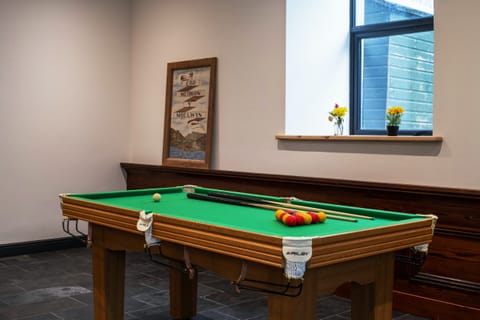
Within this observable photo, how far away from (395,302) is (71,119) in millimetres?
3650

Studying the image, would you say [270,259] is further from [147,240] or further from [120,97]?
[120,97]

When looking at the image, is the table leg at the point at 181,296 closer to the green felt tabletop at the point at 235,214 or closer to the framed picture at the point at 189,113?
the green felt tabletop at the point at 235,214

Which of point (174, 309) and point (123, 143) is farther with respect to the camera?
point (123, 143)

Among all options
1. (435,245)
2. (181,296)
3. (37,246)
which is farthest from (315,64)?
(37,246)

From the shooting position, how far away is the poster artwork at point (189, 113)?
18.9 ft

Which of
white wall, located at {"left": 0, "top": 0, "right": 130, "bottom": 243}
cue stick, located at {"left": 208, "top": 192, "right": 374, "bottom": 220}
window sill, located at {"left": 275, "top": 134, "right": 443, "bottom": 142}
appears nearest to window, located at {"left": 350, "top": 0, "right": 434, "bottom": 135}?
window sill, located at {"left": 275, "top": 134, "right": 443, "bottom": 142}

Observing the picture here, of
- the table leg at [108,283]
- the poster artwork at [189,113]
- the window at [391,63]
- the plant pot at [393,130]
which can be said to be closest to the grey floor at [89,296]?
the table leg at [108,283]

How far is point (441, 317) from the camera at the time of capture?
13.2 ft

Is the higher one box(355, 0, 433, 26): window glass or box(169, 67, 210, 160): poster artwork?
box(355, 0, 433, 26): window glass

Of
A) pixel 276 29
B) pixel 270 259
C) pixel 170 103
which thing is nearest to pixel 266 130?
pixel 276 29

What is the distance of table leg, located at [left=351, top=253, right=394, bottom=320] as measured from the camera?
2.94m

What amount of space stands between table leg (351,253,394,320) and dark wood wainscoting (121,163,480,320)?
0.81 m

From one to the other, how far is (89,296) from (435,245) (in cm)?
246

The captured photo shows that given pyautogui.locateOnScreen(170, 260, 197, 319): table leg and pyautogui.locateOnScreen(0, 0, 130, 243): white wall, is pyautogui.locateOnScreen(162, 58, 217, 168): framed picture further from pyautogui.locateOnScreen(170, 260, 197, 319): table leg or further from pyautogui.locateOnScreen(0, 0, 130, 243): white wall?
pyautogui.locateOnScreen(170, 260, 197, 319): table leg
